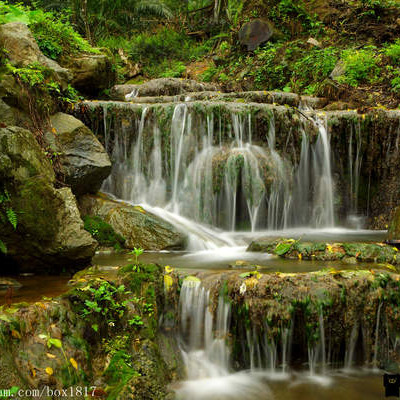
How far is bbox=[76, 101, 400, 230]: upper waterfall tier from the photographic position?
8273 millimetres

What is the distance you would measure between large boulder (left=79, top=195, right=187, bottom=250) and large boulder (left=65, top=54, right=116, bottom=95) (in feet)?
15.3

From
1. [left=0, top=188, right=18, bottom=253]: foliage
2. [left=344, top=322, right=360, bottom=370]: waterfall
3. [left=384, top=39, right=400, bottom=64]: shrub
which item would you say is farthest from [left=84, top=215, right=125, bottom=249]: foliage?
[left=384, top=39, right=400, bottom=64]: shrub

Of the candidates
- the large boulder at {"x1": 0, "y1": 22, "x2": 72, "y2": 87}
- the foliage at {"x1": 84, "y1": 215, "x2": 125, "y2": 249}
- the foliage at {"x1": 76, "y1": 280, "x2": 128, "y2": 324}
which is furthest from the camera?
the large boulder at {"x1": 0, "y1": 22, "x2": 72, "y2": 87}

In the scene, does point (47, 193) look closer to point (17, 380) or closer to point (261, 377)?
point (17, 380)

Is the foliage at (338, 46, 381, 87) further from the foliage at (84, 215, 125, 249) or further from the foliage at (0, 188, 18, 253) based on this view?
the foliage at (0, 188, 18, 253)

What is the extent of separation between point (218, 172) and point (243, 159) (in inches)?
24.6

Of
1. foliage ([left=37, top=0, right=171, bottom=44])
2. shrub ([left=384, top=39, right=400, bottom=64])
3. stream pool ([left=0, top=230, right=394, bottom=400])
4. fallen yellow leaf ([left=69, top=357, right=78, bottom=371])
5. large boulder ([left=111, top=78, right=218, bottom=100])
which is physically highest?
foliage ([left=37, top=0, right=171, bottom=44])

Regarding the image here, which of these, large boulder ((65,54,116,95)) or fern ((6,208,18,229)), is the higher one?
large boulder ((65,54,116,95))

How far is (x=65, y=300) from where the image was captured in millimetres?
3305

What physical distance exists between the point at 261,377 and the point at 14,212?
3137mm

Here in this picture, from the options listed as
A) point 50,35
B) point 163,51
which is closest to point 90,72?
point 50,35

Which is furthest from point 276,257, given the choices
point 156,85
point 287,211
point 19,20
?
point 156,85

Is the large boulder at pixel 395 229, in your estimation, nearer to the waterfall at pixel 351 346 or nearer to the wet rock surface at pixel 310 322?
the wet rock surface at pixel 310 322

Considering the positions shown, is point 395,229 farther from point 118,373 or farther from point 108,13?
point 108,13
